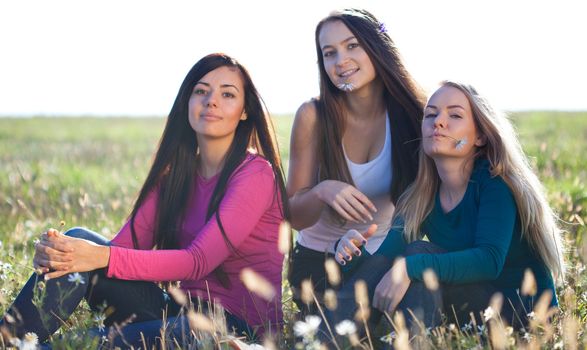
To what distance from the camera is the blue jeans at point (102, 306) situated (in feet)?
13.6

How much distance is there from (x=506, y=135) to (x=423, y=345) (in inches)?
52.4

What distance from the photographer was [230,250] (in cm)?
447

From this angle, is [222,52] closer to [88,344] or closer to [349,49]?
[349,49]

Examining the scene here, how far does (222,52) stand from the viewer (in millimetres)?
5000

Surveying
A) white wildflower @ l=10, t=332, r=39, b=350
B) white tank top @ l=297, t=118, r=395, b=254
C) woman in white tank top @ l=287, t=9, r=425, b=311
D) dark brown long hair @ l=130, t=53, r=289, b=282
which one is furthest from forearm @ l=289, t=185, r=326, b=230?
white wildflower @ l=10, t=332, r=39, b=350

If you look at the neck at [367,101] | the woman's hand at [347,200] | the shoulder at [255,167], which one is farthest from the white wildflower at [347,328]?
the neck at [367,101]

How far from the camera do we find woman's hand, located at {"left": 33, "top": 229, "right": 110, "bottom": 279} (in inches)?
160

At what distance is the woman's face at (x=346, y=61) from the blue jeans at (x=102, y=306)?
1.55 m

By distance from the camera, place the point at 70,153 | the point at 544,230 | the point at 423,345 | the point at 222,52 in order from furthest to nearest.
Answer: the point at 70,153 < the point at 222,52 < the point at 544,230 < the point at 423,345

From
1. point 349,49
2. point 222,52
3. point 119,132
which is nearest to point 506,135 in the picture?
point 349,49

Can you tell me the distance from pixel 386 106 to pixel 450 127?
1063 mm

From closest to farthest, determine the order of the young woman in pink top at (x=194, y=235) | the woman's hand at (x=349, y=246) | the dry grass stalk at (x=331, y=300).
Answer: the dry grass stalk at (x=331, y=300) < the woman's hand at (x=349, y=246) < the young woman in pink top at (x=194, y=235)

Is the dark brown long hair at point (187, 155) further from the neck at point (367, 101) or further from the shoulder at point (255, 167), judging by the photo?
the neck at point (367, 101)

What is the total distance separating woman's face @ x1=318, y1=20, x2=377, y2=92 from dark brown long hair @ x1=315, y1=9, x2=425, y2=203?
37 millimetres
